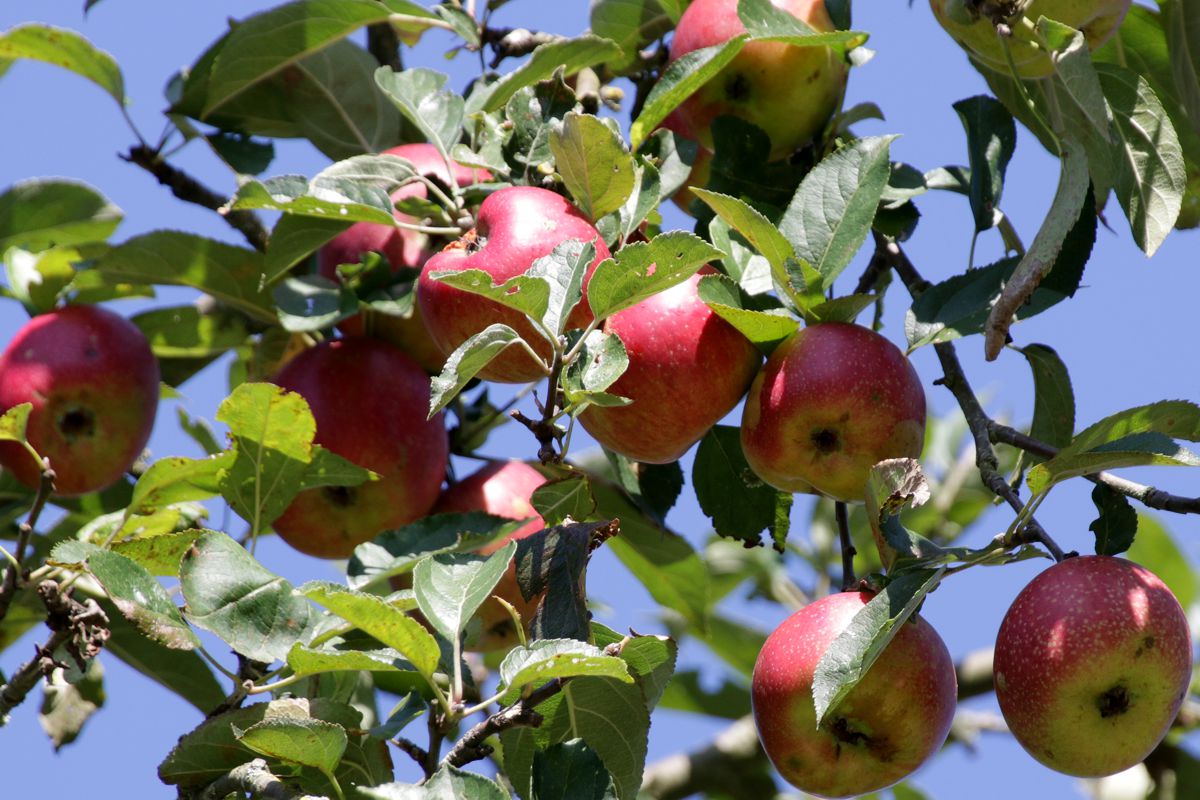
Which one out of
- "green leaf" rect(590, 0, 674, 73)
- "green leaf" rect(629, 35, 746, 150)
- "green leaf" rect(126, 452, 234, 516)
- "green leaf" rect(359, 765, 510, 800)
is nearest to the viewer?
"green leaf" rect(359, 765, 510, 800)

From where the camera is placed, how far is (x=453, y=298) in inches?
66.2

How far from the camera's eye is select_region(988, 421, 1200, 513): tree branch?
144cm

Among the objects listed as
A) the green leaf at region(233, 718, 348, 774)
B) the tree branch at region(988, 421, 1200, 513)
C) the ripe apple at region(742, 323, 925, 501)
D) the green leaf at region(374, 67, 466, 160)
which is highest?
the green leaf at region(374, 67, 466, 160)

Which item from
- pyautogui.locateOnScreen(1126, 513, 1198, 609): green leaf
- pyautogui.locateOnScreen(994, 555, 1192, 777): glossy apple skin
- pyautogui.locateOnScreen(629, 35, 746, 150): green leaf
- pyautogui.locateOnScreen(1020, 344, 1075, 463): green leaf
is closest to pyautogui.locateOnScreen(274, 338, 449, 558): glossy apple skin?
pyautogui.locateOnScreen(629, 35, 746, 150): green leaf

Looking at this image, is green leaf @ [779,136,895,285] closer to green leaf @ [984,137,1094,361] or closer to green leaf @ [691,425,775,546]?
green leaf @ [984,137,1094,361]

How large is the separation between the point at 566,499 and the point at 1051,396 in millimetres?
672

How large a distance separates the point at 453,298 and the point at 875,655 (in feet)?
2.19

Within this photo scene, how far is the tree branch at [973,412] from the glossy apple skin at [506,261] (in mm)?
461

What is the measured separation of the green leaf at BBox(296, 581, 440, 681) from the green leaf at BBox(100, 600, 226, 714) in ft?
2.96

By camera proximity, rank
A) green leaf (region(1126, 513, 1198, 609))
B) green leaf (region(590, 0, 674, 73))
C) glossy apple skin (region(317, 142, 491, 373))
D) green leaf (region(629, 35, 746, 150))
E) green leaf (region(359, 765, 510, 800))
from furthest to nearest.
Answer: green leaf (region(1126, 513, 1198, 609)) < green leaf (region(590, 0, 674, 73)) < glossy apple skin (region(317, 142, 491, 373)) < green leaf (region(629, 35, 746, 150)) < green leaf (region(359, 765, 510, 800))

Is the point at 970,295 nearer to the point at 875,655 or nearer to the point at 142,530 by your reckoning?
the point at 875,655

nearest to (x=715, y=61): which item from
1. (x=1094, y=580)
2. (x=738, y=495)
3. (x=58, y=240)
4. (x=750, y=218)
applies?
(x=750, y=218)

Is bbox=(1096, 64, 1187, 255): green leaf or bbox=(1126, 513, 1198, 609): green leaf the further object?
bbox=(1126, 513, 1198, 609): green leaf

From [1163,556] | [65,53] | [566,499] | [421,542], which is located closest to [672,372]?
[566,499]
